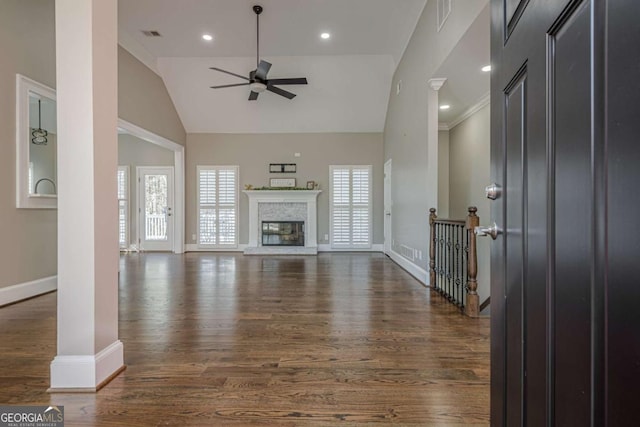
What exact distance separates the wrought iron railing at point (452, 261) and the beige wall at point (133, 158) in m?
6.43

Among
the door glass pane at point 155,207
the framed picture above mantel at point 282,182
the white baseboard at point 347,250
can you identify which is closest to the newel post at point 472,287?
the white baseboard at point 347,250

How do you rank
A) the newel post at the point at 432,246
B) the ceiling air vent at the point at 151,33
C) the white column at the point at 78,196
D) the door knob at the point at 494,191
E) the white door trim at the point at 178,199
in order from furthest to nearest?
1. the white door trim at the point at 178,199
2. the ceiling air vent at the point at 151,33
3. the newel post at the point at 432,246
4. the white column at the point at 78,196
5. the door knob at the point at 494,191

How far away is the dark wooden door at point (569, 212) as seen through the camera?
16.7 inches

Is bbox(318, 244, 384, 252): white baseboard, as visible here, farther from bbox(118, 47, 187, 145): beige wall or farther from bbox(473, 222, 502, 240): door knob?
bbox(473, 222, 502, 240): door knob

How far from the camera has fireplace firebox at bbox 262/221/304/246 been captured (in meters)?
7.30

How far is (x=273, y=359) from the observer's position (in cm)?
197

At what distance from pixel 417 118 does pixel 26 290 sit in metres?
5.29

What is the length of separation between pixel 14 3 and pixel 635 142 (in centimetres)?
506

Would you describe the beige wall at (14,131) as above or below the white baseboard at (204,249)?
above

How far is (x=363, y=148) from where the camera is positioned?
24.3 ft

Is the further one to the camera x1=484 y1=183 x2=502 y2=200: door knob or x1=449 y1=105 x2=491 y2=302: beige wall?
x1=449 y1=105 x2=491 y2=302: beige wall

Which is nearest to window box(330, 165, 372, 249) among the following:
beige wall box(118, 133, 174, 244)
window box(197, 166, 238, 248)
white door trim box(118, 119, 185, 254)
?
window box(197, 166, 238, 248)

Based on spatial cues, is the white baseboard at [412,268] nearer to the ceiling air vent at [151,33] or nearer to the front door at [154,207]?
the front door at [154,207]

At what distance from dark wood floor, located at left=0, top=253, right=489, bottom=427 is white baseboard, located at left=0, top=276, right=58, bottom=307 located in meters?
0.15
